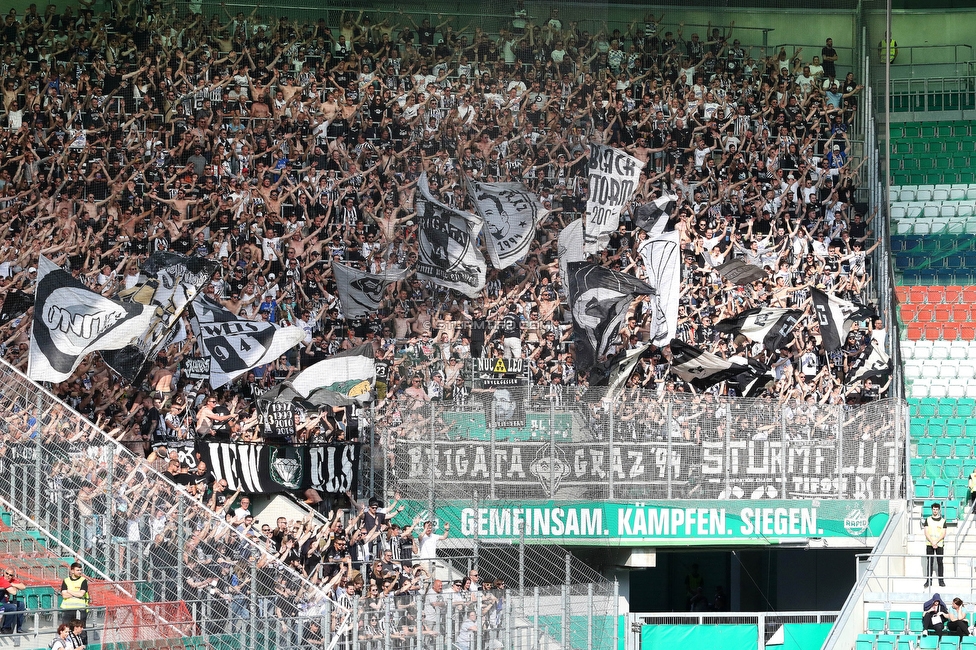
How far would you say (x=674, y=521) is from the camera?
19.5 metres

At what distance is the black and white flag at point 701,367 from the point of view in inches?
821

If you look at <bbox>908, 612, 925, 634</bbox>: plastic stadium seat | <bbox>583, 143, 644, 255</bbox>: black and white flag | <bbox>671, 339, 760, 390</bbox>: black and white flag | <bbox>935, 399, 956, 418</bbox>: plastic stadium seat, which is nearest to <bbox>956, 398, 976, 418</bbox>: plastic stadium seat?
<bbox>935, 399, 956, 418</bbox>: plastic stadium seat

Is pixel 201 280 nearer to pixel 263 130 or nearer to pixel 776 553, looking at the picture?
pixel 263 130

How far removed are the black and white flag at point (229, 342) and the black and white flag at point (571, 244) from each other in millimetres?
4441

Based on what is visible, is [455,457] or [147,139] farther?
[147,139]

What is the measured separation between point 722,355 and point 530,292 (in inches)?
113

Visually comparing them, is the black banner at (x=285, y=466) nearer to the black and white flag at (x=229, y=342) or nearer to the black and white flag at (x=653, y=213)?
the black and white flag at (x=229, y=342)

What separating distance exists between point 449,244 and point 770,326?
4647mm

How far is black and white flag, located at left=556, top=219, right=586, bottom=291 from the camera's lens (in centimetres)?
2194

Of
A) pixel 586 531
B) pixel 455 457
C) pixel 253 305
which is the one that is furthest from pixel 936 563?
pixel 253 305

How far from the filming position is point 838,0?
2862 centimetres

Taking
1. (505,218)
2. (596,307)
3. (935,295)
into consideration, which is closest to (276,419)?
(596,307)

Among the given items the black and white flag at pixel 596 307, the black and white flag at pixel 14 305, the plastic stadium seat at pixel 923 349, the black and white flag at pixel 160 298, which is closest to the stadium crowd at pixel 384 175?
the black and white flag at pixel 14 305

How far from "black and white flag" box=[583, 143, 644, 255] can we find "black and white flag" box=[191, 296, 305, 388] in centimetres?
544
